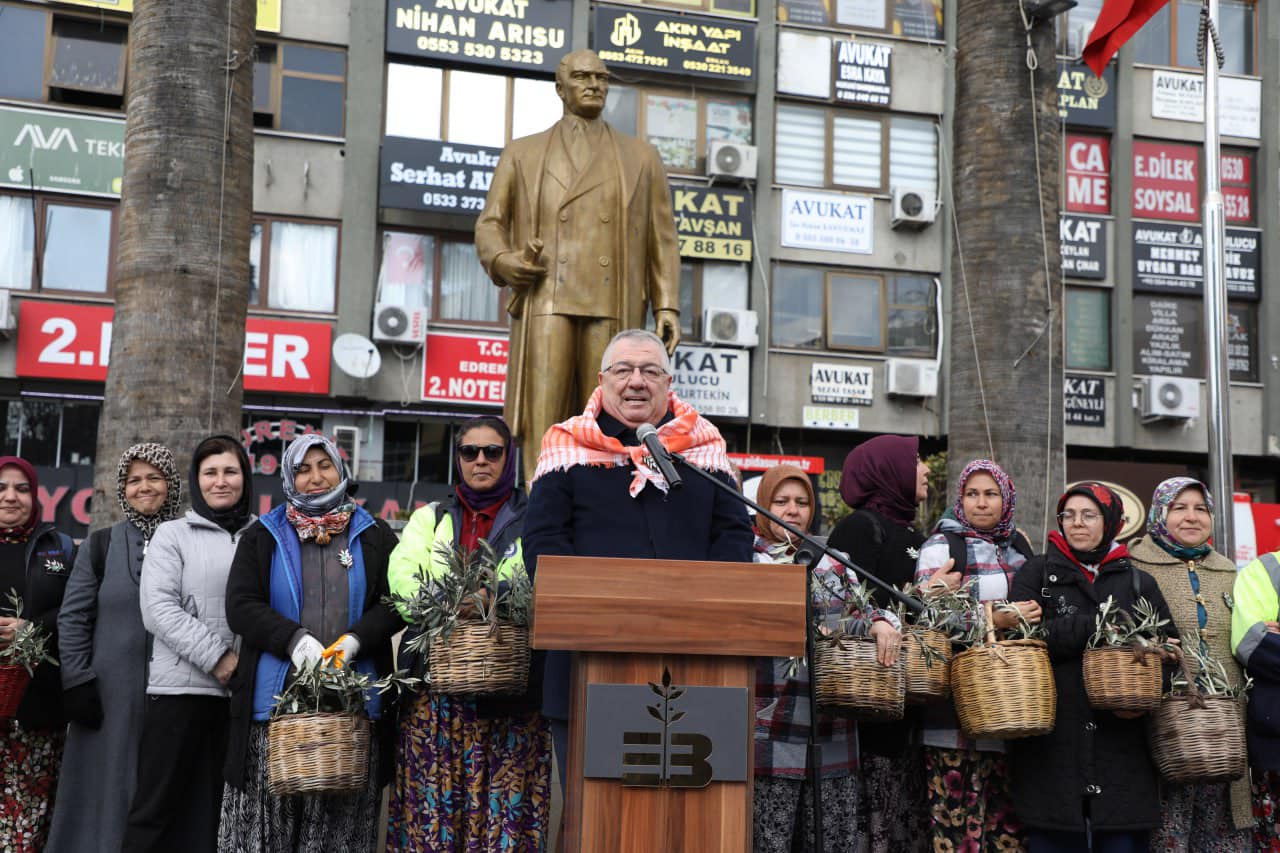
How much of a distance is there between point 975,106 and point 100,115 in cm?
1583

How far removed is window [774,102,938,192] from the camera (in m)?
25.4

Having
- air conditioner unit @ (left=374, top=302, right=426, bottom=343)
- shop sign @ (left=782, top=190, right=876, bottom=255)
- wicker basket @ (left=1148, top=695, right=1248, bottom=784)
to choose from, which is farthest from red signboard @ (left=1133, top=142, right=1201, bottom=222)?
wicker basket @ (left=1148, top=695, right=1248, bottom=784)

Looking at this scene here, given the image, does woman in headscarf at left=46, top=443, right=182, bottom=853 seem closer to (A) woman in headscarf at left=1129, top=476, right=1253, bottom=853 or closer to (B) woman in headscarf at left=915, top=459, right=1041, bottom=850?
(B) woman in headscarf at left=915, top=459, right=1041, bottom=850

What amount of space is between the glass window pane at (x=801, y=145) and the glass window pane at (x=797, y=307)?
1628 millimetres

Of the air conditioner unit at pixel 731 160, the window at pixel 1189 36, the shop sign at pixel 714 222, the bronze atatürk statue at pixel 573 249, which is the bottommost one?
the bronze atatürk statue at pixel 573 249

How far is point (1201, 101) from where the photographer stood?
2698 centimetres

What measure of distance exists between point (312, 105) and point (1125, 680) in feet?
67.6

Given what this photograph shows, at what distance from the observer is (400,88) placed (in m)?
23.6

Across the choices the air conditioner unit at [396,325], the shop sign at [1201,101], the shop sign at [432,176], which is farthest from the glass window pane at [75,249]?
the shop sign at [1201,101]

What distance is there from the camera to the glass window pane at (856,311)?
25.3m

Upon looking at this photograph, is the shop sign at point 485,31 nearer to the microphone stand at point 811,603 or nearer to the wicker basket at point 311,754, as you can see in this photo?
the wicker basket at point 311,754

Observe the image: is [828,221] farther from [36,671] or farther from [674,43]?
[36,671]

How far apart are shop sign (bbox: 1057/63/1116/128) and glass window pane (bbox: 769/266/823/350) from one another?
593 centimetres

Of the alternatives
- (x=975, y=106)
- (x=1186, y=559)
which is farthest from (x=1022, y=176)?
(x=1186, y=559)
